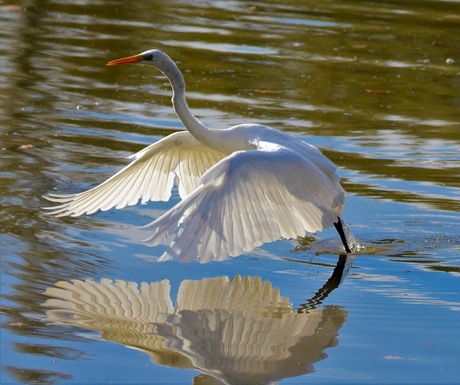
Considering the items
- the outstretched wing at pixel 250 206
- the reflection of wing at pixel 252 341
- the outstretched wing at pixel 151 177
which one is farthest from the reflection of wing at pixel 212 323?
the outstretched wing at pixel 151 177

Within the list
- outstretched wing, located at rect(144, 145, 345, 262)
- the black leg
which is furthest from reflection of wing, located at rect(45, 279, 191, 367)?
the black leg

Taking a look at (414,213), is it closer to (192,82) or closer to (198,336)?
(198,336)

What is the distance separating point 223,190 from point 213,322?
719 millimetres

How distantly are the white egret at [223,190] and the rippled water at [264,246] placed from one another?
304mm

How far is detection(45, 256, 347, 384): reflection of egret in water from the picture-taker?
5457 mm

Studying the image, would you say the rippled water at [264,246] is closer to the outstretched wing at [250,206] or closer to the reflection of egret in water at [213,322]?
the reflection of egret in water at [213,322]

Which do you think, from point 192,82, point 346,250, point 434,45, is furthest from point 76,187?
point 434,45

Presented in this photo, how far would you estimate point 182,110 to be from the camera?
7.20 metres

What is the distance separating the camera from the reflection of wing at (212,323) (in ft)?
17.9

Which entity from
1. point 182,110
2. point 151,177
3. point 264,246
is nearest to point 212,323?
point 264,246

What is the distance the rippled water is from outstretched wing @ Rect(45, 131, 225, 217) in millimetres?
201

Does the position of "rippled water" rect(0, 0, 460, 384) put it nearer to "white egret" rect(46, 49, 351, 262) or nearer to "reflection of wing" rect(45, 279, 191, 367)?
"reflection of wing" rect(45, 279, 191, 367)

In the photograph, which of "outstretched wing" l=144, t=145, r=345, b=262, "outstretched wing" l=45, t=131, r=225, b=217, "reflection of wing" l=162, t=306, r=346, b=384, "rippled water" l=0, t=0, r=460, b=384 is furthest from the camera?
"outstretched wing" l=45, t=131, r=225, b=217

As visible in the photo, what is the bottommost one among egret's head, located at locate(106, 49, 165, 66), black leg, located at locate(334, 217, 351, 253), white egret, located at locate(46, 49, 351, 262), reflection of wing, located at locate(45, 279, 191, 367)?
reflection of wing, located at locate(45, 279, 191, 367)
